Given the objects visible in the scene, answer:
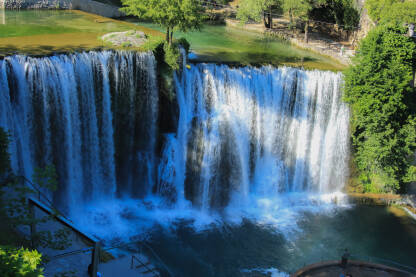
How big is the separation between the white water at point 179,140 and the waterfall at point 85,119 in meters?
0.05

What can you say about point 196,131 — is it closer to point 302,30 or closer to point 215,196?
point 215,196

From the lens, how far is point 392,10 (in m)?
30.0

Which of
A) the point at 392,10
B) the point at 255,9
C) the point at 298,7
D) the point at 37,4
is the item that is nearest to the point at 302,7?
the point at 298,7

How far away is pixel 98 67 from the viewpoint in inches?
789

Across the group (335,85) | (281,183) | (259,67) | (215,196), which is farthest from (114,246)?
(335,85)

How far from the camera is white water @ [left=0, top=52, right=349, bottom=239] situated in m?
19.0

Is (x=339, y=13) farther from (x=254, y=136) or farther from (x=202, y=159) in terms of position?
(x=202, y=159)

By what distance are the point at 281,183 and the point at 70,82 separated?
39.3ft

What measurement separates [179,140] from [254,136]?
4100mm

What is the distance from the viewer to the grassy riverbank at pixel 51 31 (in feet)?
68.8

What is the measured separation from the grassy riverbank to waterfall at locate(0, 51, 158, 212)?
192 cm

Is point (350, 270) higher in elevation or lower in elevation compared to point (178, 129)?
lower

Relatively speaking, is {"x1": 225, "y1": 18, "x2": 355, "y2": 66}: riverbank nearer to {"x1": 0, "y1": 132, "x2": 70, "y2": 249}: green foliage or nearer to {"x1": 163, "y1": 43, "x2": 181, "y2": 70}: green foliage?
{"x1": 163, "y1": 43, "x2": 181, "y2": 70}: green foliage

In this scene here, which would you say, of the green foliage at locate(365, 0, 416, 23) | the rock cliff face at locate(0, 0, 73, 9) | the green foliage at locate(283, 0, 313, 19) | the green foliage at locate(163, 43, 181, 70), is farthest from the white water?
the rock cliff face at locate(0, 0, 73, 9)
